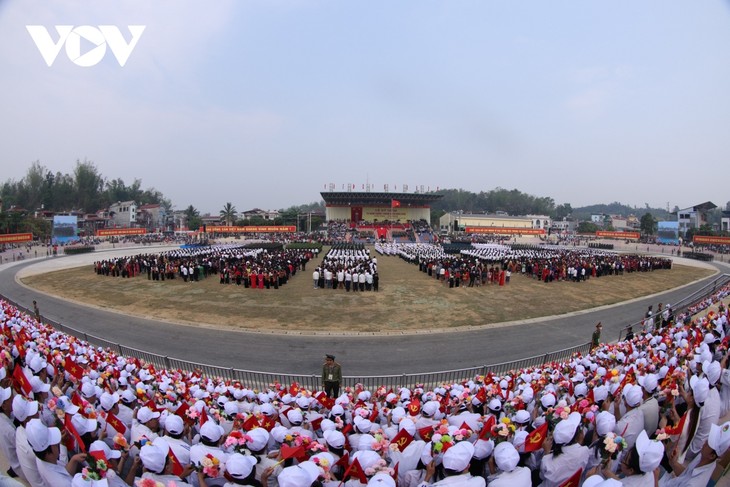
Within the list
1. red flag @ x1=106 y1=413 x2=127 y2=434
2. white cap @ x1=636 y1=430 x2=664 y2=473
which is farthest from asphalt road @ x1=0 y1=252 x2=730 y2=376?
white cap @ x1=636 y1=430 x2=664 y2=473

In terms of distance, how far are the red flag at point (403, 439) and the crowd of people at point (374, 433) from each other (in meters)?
0.01

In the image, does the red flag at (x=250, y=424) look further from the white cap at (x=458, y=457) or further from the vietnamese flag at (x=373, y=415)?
the white cap at (x=458, y=457)

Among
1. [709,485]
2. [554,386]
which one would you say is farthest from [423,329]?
[709,485]

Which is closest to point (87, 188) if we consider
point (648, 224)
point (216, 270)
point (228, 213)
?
point (228, 213)

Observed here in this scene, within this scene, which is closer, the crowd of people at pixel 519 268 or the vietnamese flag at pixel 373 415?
the vietnamese flag at pixel 373 415

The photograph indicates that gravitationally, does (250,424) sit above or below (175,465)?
below

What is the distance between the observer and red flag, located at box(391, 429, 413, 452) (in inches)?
164

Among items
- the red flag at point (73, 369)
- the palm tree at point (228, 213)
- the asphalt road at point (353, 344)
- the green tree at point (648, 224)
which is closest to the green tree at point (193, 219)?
the palm tree at point (228, 213)

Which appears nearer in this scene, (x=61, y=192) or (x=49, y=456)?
(x=49, y=456)

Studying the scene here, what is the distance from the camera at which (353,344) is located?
12.7m

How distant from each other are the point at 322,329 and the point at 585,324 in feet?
35.3

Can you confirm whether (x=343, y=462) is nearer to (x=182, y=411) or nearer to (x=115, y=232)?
(x=182, y=411)

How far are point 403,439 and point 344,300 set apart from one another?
48.4 ft

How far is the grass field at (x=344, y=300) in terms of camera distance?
50.6ft
